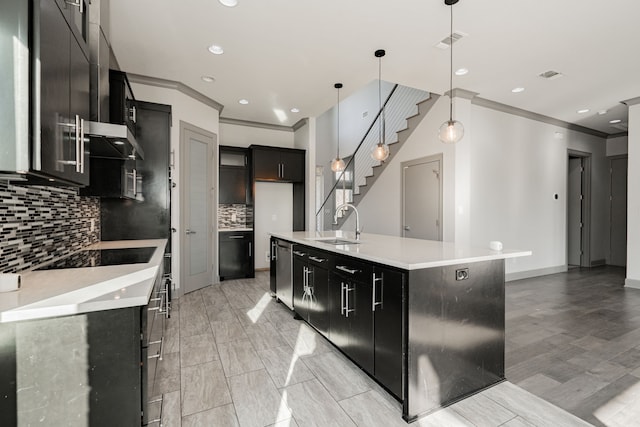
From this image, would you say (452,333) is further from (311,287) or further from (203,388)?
(203,388)

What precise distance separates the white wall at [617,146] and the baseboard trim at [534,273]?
122 inches

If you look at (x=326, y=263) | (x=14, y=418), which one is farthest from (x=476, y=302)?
(x=14, y=418)

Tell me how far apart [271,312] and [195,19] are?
3213mm

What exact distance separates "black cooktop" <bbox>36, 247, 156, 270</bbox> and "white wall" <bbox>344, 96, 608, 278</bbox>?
4.01m

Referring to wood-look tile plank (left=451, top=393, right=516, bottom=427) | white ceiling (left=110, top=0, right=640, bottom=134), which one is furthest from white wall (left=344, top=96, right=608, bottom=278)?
wood-look tile plank (left=451, top=393, right=516, bottom=427)

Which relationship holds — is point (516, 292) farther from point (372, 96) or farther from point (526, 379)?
point (372, 96)

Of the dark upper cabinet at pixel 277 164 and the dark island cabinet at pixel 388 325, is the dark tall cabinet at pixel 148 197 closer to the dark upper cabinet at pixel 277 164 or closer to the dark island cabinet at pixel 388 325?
the dark upper cabinet at pixel 277 164

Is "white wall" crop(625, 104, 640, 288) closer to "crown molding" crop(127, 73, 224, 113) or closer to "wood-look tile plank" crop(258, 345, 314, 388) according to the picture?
"wood-look tile plank" crop(258, 345, 314, 388)

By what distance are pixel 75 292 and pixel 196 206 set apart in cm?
355

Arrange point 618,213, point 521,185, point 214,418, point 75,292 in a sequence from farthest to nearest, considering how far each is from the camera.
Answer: point 618,213 → point 521,185 → point 214,418 → point 75,292

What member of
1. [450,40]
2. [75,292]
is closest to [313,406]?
[75,292]

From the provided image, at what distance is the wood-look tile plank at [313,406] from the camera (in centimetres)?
182

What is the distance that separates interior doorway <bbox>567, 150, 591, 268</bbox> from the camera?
269 inches

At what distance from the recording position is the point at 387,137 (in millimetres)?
6074
